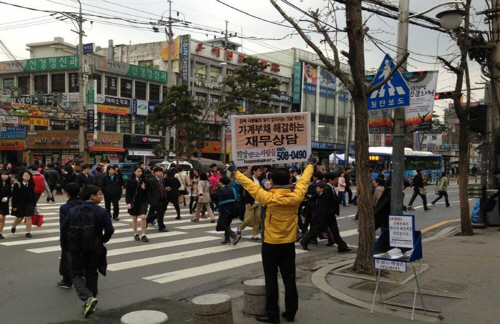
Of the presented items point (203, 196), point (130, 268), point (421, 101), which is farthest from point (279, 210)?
point (203, 196)

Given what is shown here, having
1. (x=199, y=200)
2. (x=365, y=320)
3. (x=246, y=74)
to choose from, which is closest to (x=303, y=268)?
(x=365, y=320)

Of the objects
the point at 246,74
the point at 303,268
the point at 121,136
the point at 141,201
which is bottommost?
the point at 303,268

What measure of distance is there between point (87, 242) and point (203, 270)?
3.02 m

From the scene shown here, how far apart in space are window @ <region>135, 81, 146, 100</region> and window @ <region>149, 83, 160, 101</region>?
2.49ft

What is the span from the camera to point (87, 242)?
5.59m

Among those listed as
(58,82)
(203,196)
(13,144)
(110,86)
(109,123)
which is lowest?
(203,196)

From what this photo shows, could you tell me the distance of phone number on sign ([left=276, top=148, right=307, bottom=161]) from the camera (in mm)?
6327

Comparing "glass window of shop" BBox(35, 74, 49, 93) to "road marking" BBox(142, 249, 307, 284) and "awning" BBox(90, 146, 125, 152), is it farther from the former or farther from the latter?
"road marking" BBox(142, 249, 307, 284)

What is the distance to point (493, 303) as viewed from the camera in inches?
236

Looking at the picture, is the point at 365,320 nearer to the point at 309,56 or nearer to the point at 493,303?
the point at 493,303

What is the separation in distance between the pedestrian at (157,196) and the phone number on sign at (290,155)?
5497mm

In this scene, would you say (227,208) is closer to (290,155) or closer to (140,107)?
(290,155)

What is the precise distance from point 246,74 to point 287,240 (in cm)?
3414

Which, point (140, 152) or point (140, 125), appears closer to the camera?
point (140, 152)
